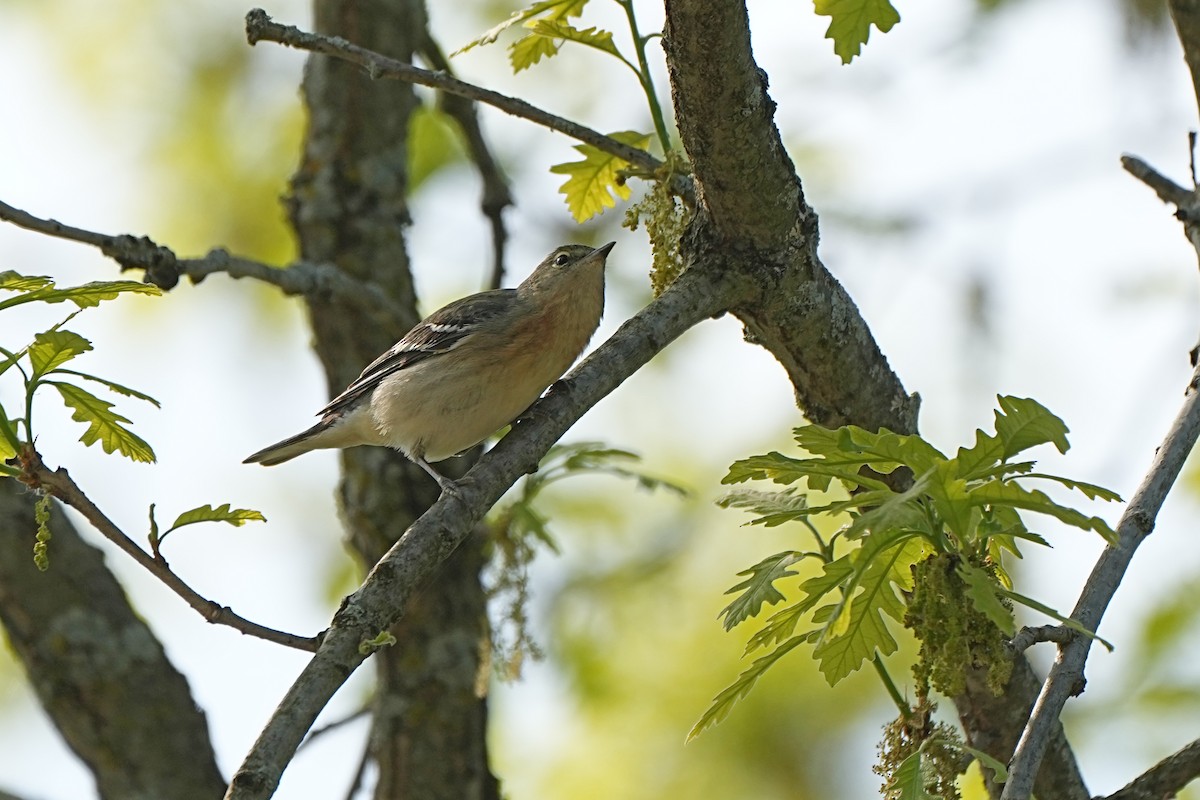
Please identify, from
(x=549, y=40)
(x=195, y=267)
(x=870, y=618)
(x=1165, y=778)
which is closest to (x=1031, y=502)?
(x=870, y=618)

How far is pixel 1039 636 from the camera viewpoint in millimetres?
2936

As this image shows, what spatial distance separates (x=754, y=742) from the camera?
283 inches

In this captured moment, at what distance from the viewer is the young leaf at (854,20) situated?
3.46 meters

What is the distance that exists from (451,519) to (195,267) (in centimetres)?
193

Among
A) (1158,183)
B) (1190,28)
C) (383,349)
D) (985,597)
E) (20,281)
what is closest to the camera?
(985,597)

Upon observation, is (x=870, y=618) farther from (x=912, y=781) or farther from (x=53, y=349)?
(x=53, y=349)

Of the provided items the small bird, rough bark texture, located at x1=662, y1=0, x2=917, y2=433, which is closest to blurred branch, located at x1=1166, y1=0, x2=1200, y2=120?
rough bark texture, located at x1=662, y1=0, x2=917, y2=433

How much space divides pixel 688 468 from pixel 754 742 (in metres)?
2.15

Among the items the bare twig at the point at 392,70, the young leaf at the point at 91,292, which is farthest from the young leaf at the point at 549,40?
the young leaf at the point at 91,292

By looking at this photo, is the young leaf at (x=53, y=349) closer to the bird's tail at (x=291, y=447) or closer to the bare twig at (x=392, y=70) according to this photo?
the bare twig at (x=392, y=70)

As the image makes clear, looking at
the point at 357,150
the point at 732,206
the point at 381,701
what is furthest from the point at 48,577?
the point at 732,206

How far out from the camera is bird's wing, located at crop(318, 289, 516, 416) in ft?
20.9

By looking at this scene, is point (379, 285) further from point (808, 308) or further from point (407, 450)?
point (808, 308)

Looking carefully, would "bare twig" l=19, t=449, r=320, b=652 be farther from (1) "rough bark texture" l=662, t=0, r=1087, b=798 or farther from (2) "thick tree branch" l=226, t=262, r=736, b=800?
(1) "rough bark texture" l=662, t=0, r=1087, b=798
